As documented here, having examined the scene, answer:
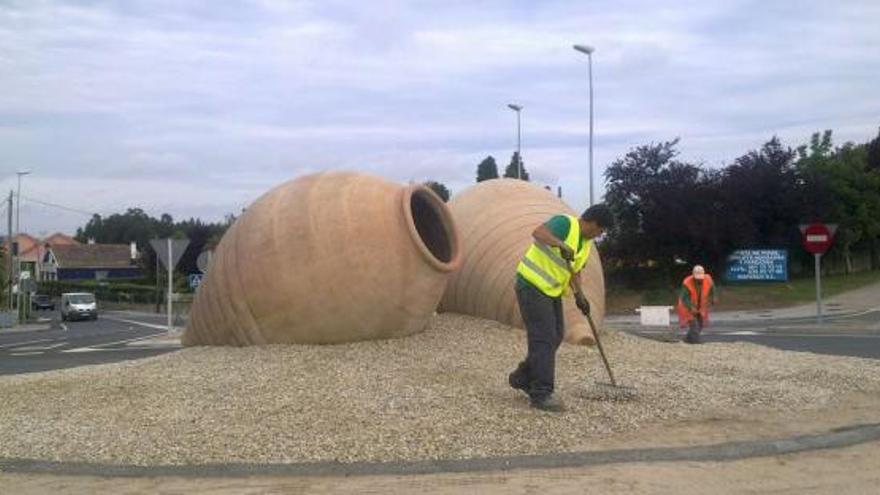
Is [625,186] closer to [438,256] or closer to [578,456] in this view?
[438,256]

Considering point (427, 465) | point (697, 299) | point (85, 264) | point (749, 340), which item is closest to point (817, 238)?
point (749, 340)

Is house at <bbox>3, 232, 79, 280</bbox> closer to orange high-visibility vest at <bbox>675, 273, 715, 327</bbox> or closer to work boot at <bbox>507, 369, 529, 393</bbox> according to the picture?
orange high-visibility vest at <bbox>675, 273, 715, 327</bbox>

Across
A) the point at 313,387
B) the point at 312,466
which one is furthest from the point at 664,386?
the point at 312,466

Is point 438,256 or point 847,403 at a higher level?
point 438,256

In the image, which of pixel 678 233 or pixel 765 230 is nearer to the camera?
pixel 678 233

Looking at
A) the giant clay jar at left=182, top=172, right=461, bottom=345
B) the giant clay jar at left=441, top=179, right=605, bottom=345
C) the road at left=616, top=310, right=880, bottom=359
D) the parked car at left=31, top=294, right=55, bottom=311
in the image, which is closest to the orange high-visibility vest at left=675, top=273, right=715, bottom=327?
the giant clay jar at left=441, top=179, right=605, bottom=345

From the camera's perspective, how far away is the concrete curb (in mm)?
6367

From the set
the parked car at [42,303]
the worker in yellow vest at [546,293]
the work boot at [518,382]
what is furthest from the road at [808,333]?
the parked car at [42,303]

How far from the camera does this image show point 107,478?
645 cm

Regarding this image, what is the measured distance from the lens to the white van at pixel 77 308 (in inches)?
2135

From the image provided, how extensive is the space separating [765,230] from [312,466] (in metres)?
41.6

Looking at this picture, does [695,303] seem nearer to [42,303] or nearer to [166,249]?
[166,249]

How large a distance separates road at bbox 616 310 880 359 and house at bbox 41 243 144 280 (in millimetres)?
81291

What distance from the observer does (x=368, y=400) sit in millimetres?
8156
